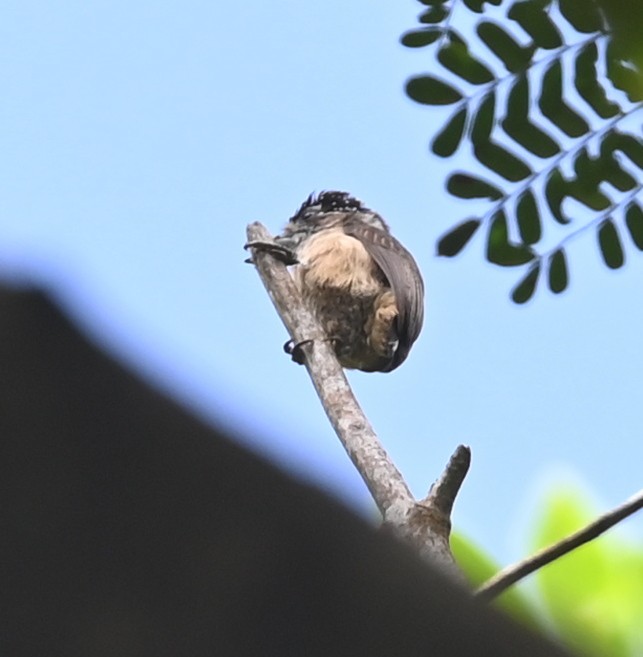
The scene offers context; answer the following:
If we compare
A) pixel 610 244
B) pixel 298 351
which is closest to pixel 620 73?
pixel 610 244

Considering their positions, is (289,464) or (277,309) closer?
(289,464)

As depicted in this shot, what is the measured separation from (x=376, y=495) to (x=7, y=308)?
2159mm

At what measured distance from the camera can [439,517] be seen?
255 cm

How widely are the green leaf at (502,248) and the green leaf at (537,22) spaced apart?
0.43 metres

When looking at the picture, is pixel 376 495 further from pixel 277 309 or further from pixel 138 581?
pixel 138 581

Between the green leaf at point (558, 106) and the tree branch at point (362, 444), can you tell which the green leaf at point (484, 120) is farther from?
the tree branch at point (362, 444)

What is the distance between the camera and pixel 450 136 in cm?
282

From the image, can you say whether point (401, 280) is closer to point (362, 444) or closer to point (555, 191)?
point (362, 444)

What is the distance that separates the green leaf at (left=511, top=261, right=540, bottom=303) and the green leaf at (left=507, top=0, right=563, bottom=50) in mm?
538

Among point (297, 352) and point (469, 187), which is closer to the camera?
point (469, 187)

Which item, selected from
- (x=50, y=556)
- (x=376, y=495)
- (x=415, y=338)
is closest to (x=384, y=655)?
(x=50, y=556)

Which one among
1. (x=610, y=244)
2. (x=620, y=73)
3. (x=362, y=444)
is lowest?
(x=362, y=444)

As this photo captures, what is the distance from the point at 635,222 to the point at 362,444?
32.7 inches

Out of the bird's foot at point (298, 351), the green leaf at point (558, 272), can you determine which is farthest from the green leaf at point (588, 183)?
the bird's foot at point (298, 351)
